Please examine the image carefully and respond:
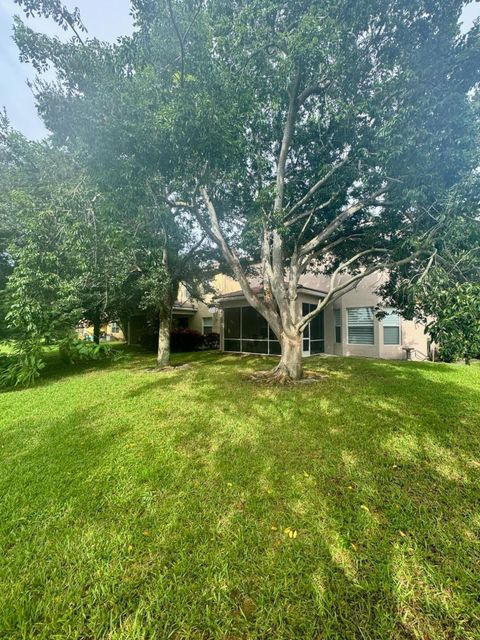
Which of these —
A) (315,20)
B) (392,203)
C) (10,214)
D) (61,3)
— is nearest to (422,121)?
(392,203)

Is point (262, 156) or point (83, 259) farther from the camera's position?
point (262, 156)

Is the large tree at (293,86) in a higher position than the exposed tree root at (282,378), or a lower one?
higher

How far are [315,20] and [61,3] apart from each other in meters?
4.80

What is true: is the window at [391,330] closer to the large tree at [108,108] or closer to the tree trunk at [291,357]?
the tree trunk at [291,357]

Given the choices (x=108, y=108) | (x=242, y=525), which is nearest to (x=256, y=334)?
(x=108, y=108)

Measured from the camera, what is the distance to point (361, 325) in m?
13.8

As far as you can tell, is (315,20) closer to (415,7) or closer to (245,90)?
(245,90)

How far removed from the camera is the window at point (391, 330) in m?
13.1

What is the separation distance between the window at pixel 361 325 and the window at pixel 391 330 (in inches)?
22.5

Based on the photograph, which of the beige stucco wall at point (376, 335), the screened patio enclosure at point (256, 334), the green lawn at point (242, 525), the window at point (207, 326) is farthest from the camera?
the window at point (207, 326)

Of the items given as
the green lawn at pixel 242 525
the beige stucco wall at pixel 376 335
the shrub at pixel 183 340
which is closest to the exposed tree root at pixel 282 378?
the green lawn at pixel 242 525

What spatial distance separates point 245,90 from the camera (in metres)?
5.88

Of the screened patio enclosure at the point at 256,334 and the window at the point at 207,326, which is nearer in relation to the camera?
the screened patio enclosure at the point at 256,334

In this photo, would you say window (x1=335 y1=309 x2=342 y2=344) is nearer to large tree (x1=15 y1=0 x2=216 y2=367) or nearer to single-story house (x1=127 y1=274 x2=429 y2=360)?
single-story house (x1=127 y1=274 x2=429 y2=360)
